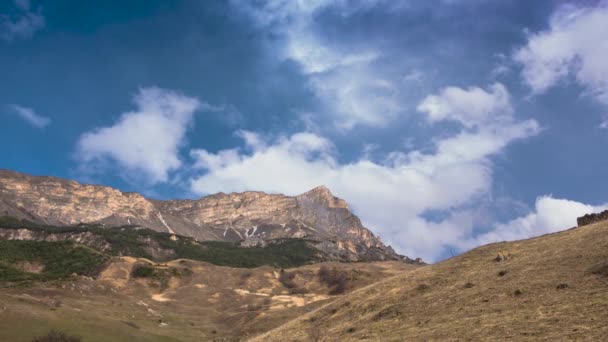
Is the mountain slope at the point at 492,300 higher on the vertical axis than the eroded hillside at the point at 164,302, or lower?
lower

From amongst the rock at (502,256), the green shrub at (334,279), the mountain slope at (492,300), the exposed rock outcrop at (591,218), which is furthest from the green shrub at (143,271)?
the exposed rock outcrop at (591,218)

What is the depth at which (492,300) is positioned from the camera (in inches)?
1378

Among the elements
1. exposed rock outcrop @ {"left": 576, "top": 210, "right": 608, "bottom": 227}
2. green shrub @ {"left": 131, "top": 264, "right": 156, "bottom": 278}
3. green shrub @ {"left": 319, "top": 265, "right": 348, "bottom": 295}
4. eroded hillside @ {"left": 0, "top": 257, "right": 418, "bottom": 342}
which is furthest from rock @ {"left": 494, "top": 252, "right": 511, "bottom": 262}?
green shrub @ {"left": 131, "top": 264, "right": 156, "bottom": 278}

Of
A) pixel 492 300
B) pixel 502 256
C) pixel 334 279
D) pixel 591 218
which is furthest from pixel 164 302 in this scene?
pixel 492 300

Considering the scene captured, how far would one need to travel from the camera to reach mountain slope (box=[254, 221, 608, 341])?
88.9ft

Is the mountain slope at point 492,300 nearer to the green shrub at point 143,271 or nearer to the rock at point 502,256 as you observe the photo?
the rock at point 502,256

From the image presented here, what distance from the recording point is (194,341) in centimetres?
9025

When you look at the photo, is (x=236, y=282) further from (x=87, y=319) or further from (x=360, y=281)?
(x=87, y=319)

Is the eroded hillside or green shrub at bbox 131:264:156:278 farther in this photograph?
green shrub at bbox 131:264:156:278

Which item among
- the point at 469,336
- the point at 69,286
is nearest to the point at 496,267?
the point at 469,336

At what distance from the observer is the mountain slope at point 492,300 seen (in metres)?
27.1

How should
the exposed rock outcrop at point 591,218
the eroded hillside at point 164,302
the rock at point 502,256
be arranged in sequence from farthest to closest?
1. the eroded hillside at point 164,302
2. the exposed rock outcrop at point 591,218
3. the rock at point 502,256

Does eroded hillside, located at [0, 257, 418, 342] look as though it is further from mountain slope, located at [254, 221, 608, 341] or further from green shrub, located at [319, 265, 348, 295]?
mountain slope, located at [254, 221, 608, 341]

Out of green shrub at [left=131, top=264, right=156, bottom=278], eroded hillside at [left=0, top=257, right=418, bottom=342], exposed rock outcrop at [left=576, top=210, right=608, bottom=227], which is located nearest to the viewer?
exposed rock outcrop at [left=576, top=210, right=608, bottom=227]
